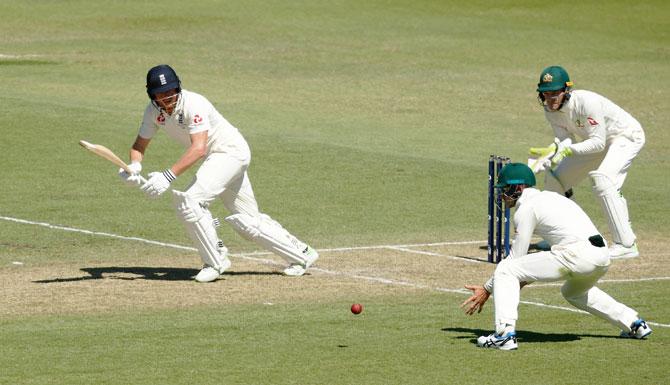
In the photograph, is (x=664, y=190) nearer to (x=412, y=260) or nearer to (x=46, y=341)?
(x=412, y=260)

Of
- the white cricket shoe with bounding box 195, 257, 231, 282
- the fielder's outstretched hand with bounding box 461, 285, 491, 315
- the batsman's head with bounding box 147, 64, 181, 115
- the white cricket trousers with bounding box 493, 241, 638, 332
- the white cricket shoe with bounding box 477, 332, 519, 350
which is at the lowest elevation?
the white cricket shoe with bounding box 195, 257, 231, 282

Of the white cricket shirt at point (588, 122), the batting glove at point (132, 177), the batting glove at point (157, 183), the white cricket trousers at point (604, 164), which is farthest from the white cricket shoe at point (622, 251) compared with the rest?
the batting glove at point (132, 177)

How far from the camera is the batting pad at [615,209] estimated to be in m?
A: 15.1

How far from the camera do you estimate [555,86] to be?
47.8ft

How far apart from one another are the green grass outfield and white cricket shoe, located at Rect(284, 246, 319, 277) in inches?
7.0

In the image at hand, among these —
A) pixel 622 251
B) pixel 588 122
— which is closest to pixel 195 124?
pixel 588 122

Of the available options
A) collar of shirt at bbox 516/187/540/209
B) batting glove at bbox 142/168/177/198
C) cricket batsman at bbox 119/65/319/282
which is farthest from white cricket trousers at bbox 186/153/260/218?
collar of shirt at bbox 516/187/540/209

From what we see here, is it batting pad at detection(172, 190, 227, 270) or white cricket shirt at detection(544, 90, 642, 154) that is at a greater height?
white cricket shirt at detection(544, 90, 642, 154)

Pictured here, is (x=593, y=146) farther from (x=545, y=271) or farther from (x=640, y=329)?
(x=545, y=271)

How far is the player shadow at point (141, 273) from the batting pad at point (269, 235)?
33 cm

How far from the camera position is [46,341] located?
10945 millimetres

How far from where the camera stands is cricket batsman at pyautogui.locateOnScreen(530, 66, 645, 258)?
14781mm

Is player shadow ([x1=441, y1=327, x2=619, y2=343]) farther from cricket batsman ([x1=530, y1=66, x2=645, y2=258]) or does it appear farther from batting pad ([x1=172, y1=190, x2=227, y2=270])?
cricket batsman ([x1=530, y1=66, x2=645, y2=258])

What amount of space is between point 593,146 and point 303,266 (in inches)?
135
